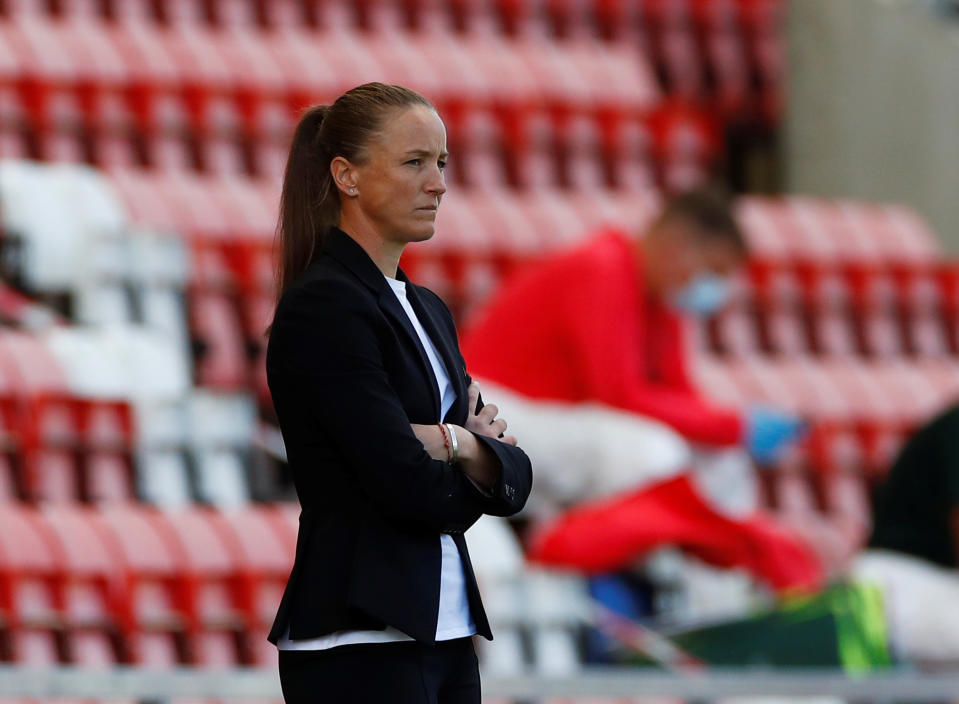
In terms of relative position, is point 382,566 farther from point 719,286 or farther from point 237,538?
point 719,286

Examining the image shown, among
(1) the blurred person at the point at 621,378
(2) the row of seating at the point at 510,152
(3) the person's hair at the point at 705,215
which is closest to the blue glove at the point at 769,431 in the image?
(1) the blurred person at the point at 621,378

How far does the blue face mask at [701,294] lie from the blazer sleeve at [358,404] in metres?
2.61

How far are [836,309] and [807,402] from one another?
0.70 meters

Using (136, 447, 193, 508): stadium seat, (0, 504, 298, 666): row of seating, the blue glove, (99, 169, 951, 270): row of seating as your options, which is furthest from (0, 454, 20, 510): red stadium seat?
the blue glove

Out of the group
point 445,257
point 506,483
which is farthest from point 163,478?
point 506,483

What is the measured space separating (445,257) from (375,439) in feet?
13.4

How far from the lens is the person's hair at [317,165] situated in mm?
1544

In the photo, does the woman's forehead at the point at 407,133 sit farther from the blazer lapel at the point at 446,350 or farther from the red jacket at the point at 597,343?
the red jacket at the point at 597,343

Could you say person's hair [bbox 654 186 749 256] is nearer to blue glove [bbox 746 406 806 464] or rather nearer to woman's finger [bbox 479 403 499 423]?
blue glove [bbox 746 406 806 464]

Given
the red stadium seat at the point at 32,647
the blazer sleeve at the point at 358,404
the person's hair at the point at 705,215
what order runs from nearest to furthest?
the blazer sleeve at the point at 358,404 < the red stadium seat at the point at 32,647 < the person's hair at the point at 705,215

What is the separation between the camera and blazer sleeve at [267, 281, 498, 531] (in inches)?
57.5

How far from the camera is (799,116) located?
7.38 meters

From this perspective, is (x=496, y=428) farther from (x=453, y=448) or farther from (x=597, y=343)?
(x=597, y=343)

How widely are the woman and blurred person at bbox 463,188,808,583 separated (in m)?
2.44
